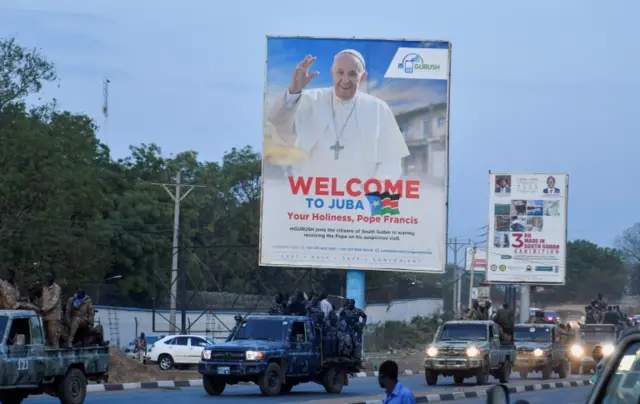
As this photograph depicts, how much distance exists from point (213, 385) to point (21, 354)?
23.3ft

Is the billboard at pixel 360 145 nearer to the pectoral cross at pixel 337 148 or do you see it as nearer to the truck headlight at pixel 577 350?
the pectoral cross at pixel 337 148

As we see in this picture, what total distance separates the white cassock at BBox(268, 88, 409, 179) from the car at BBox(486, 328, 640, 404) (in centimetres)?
3222

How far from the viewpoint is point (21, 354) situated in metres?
18.4

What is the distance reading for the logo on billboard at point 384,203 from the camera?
123 ft

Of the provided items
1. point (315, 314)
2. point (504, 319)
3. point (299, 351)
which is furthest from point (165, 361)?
point (299, 351)

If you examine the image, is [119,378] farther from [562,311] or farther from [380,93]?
[562,311]

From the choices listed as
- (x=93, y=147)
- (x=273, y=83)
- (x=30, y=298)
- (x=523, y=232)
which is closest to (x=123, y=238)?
(x=93, y=147)

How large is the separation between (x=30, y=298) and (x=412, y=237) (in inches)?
764

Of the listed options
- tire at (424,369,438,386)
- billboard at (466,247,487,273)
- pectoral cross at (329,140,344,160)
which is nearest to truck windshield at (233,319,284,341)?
tire at (424,369,438,386)

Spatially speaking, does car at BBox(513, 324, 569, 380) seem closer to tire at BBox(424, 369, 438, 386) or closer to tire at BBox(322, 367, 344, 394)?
tire at BBox(424, 369, 438, 386)

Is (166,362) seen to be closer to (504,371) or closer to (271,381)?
(504,371)

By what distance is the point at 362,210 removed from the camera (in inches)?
1476

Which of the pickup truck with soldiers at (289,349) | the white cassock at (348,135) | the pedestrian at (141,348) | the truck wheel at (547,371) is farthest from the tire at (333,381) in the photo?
the pedestrian at (141,348)

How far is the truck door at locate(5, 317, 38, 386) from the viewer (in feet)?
59.4
